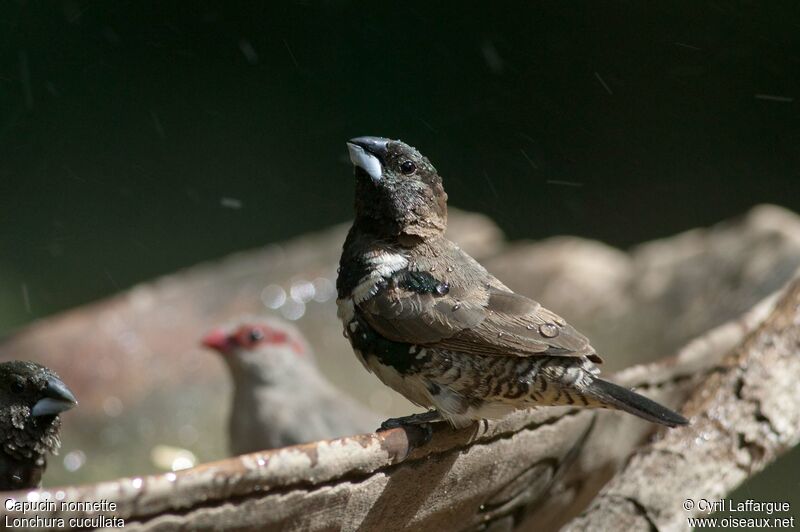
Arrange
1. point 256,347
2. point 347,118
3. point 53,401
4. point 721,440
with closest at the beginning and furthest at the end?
point 53,401 → point 721,440 → point 256,347 → point 347,118

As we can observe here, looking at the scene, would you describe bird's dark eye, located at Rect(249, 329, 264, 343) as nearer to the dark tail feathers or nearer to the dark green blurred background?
the dark tail feathers

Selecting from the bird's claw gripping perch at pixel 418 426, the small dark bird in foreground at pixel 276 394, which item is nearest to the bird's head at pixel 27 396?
the bird's claw gripping perch at pixel 418 426

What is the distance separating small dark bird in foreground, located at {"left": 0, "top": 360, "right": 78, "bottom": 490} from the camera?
10.0 ft

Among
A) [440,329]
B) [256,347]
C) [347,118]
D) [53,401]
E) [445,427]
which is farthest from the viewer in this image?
[347,118]

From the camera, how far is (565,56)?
9.89 m

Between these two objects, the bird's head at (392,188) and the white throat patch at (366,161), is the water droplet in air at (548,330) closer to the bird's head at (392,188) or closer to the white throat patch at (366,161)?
the bird's head at (392,188)

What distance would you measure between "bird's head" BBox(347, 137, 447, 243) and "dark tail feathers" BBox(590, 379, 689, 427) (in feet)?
2.38

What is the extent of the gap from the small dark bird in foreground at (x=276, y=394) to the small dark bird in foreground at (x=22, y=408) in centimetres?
134

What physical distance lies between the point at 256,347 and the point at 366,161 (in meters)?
1.87

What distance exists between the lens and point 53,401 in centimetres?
307

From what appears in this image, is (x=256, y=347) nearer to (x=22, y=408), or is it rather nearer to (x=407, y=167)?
(x=22, y=408)

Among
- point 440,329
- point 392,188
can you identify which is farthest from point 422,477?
point 392,188

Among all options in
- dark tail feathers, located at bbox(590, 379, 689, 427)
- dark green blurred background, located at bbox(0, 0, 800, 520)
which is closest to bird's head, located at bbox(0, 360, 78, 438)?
dark tail feathers, located at bbox(590, 379, 689, 427)

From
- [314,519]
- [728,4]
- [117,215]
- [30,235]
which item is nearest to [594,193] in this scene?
[728,4]
